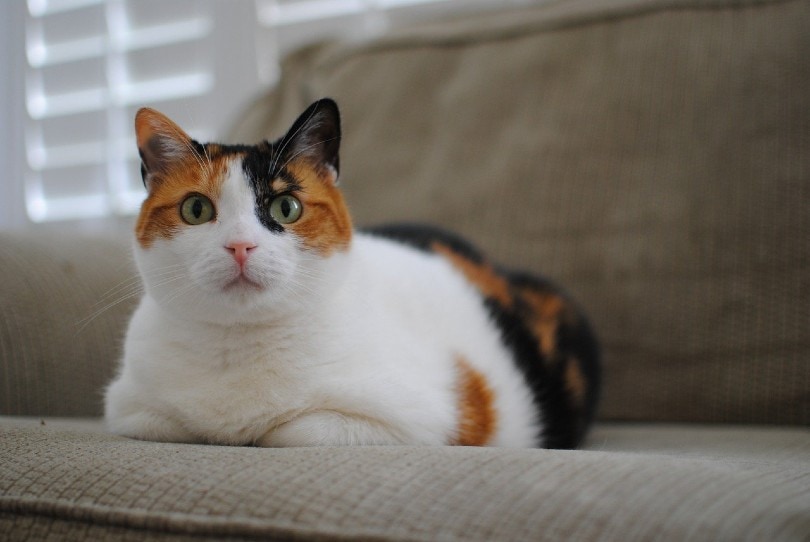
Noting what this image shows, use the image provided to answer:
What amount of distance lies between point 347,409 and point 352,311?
0.14 meters

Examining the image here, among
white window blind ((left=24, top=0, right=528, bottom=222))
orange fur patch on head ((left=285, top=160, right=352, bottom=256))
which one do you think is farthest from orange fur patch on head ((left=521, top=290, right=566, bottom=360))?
white window blind ((left=24, top=0, right=528, bottom=222))

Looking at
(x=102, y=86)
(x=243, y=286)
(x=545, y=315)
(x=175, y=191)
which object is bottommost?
(x=545, y=315)

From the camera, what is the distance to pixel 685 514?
543mm

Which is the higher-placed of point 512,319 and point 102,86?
point 102,86

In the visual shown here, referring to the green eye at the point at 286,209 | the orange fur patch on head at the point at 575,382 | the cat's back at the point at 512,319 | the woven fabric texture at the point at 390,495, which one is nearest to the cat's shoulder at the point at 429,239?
the cat's back at the point at 512,319

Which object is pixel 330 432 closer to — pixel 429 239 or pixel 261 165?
pixel 261 165

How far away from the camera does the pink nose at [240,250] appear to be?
783 mm

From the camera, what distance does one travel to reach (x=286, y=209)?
867 mm

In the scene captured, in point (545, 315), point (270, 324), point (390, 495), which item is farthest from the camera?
point (545, 315)

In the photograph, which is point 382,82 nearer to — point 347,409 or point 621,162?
point 621,162

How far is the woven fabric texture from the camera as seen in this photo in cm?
55

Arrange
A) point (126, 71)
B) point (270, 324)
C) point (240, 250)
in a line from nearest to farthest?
point (240, 250)
point (270, 324)
point (126, 71)

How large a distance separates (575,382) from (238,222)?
0.64 metres

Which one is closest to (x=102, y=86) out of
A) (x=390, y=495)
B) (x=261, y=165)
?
(x=261, y=165)
